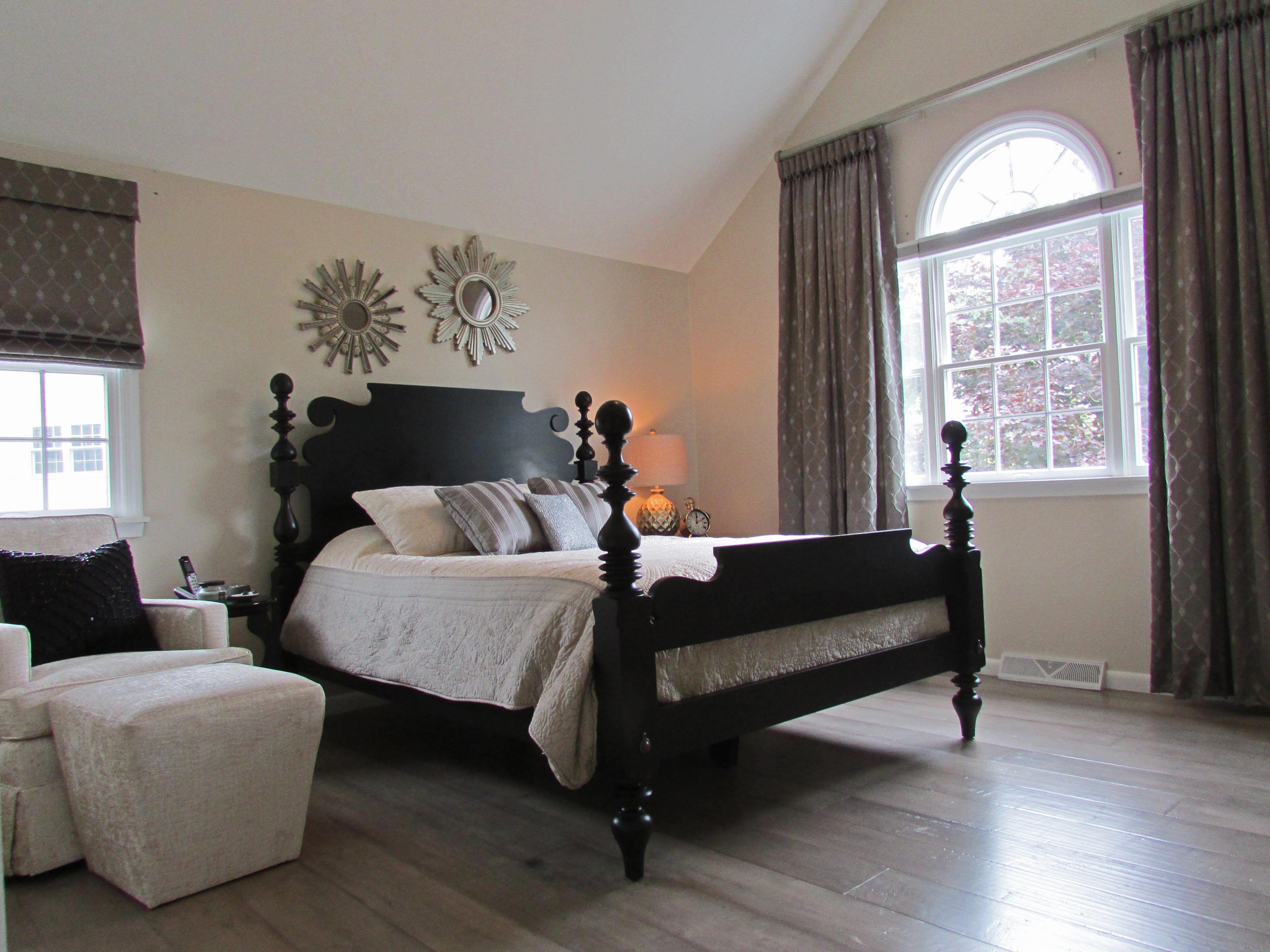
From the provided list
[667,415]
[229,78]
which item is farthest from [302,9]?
[667,415]

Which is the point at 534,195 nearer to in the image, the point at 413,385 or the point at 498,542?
the point at 413,385

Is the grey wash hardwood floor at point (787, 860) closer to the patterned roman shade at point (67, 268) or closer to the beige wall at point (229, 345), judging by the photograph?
the beige wall at point (229, 345)

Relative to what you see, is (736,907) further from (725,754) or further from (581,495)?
(581,495)

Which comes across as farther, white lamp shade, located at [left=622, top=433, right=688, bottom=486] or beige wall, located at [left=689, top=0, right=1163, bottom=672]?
white lamp shade, located at [left=622, top=433, right=688, bottom=486]

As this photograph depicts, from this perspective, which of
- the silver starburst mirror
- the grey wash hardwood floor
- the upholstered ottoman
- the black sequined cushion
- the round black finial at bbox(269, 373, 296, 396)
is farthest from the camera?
the silver starburst mirror

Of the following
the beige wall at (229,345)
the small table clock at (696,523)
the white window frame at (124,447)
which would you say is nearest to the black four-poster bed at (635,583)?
the beige wall at (229,345)

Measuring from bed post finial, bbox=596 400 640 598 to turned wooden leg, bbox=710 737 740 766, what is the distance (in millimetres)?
930

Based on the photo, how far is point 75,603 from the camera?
106 inches

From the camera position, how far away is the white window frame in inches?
132

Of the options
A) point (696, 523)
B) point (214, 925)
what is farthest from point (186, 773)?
point (696, 523)

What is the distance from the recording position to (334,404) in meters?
3.84

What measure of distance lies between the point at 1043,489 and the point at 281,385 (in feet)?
10.9

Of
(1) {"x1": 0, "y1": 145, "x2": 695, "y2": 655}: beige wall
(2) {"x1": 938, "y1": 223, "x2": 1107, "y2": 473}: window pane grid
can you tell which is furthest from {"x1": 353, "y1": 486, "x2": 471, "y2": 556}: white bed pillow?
(2) {"x1": 938, "y1": 223, "x2": 1107, "y2": 473}: window pane grid

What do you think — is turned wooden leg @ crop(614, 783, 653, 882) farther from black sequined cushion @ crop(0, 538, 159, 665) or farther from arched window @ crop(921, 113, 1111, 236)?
arched window @ crop(921, 113, 1111, 236)
